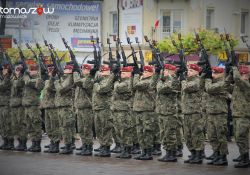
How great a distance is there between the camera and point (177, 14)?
122 feet

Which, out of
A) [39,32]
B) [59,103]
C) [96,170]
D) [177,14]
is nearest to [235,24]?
[177,14]

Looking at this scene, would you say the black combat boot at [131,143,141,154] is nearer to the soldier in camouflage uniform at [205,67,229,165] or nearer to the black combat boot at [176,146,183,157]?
the black combat boot at [176,146,183,157]

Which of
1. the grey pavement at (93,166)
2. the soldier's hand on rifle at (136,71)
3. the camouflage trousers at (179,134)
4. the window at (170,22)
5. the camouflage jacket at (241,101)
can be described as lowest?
the grey pavement at (93,166)

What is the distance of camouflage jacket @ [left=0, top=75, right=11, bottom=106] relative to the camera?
2030cm

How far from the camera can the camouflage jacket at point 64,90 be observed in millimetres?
19125

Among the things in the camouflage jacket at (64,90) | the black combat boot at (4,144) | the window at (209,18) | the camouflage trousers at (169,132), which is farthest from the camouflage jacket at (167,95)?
the window at (209,18)

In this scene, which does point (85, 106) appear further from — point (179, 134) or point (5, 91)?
Result: point (5, 91)

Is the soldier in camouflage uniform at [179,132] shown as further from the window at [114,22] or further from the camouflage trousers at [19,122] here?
the window at [114,22]

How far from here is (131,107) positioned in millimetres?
18469

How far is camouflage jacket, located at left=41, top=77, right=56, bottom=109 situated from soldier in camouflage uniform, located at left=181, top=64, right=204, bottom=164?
364cm

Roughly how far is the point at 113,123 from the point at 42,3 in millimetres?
23195

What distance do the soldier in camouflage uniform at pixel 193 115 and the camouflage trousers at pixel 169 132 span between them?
315mm

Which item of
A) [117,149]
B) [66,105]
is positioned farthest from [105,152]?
[66,105]

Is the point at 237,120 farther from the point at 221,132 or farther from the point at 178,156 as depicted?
the point at 178,156
